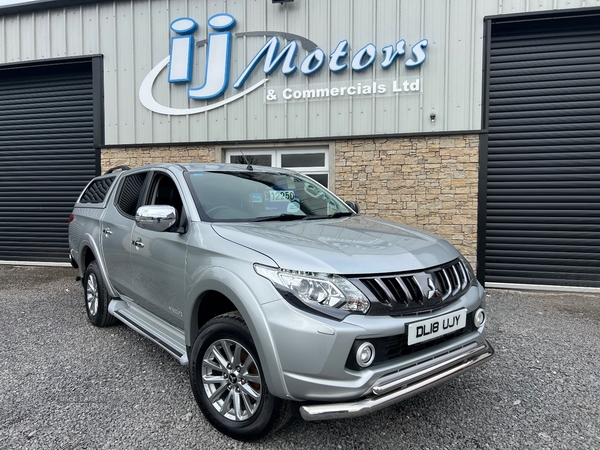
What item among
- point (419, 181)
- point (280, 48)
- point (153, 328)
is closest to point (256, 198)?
point (153, 328)

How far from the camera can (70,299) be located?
5594mm

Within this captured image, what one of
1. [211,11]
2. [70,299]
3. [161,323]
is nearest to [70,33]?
[211,11]

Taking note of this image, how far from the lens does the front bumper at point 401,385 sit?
1839 millimetres

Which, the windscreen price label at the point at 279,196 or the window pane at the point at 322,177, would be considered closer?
the windscreen price label at the point at 279,196

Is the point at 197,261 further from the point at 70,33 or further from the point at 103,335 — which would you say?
the point at 70,33

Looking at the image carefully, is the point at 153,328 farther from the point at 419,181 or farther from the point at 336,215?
the point at 419,181

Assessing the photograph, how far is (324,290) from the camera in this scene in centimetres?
198

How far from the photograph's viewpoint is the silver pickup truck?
6.23 feet

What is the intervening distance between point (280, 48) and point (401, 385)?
643 cm

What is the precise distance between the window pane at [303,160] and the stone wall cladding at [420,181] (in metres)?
0.39

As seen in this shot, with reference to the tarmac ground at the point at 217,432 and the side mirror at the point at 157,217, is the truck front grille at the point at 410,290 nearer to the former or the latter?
the tarmac ground at the point at 217,432

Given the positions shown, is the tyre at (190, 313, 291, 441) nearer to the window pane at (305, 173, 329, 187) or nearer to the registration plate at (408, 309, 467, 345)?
the registration plate at (408, 309, 467, 345)

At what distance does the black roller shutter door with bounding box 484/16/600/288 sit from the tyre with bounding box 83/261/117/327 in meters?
5.79

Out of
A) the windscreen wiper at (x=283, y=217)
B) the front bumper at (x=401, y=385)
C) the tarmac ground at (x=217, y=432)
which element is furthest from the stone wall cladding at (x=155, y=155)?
the front bumper at (x=401, y=385)
